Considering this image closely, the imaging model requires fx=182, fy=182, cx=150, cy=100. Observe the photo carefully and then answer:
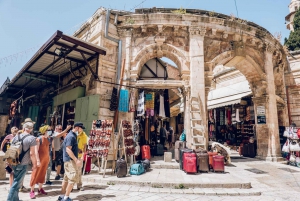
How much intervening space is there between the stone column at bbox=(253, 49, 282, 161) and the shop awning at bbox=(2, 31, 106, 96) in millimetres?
9767

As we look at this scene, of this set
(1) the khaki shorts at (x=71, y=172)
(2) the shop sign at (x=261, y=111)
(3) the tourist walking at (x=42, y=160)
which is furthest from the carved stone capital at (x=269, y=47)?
(3) the tourist walking at (x=42, y=160)

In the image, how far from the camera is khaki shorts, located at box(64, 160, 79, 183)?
13.5ft

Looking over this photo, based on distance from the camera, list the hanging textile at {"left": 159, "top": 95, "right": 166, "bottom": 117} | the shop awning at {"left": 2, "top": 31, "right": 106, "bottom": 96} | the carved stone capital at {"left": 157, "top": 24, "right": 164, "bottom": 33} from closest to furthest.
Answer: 1. the shop awning at {"left": 2, "top": 31, "right": 106, "bottom": 96}
2. the carved stone capital at {"left": 157, "top": 24, "right": 164, "bottom": 33}
3. the hanging textile at {"left": 159, "top": 95, "right": 166, "bottom": 117}

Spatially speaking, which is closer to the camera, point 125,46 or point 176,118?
point 125,46

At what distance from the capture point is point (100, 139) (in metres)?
6.77

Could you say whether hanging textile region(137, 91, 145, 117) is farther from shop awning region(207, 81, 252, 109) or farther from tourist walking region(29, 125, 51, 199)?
shop awning region(207, 81, 252, 109)

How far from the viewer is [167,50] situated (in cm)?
961

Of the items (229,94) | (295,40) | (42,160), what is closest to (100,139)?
(42,160)

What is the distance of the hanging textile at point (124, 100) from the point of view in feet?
28.1

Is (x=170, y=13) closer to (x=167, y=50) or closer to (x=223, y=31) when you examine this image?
(x=167, y=50)

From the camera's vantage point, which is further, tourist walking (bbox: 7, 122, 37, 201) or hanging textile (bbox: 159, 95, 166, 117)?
hanging textile (bbox: 159, 95, 166, 117)

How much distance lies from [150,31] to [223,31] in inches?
161

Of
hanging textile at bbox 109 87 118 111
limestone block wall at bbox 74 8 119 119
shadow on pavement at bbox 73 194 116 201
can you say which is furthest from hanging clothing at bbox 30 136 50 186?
hanging textile at bbox 109 87 118 111

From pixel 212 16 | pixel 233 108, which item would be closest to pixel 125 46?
pixel 212 16
